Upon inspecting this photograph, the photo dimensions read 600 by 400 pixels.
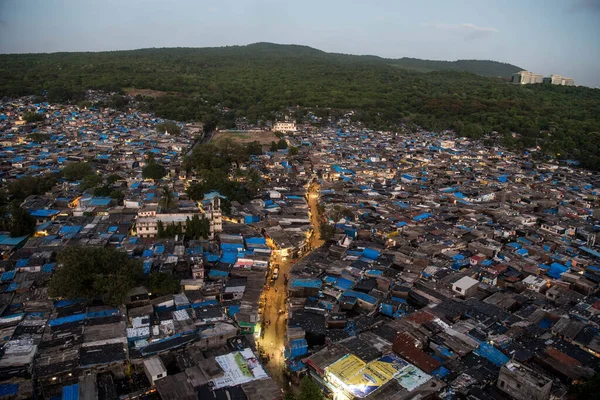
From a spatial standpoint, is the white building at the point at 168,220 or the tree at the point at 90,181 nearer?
the white building at the point at 168,220

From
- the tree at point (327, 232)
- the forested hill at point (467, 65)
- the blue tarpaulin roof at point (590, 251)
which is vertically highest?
the forested hill at point (467, 65)

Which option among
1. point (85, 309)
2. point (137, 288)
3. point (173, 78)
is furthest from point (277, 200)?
point (173, 78)

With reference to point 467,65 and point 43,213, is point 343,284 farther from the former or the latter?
point 467,65

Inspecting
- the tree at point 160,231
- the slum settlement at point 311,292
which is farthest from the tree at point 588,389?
the tree at point 160,231

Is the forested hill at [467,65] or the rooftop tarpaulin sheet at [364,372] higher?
the forested hill at [467,65]

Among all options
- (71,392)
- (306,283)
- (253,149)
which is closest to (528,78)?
(253,149)

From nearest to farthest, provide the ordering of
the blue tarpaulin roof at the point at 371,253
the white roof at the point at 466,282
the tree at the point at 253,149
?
the white roof at the point at 466,282, the blue tarpaulin roof at the point at 371,253, the tree at the point at 253,149

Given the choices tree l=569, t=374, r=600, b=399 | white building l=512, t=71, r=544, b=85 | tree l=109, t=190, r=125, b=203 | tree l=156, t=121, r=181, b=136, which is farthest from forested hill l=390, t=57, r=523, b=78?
tree l=569, t=374, r=600, b=399

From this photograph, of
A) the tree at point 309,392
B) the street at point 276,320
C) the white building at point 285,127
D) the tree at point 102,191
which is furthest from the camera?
the white building at point 285,127

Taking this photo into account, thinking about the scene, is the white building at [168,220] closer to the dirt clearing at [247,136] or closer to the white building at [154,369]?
the white building at [154,369]
